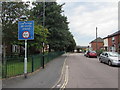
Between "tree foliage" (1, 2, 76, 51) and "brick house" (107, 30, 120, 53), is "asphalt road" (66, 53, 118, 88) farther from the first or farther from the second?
"brick house" (107, 30, 120, 53)

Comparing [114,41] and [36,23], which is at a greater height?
[36,23]

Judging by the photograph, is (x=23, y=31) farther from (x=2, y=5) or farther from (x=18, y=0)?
(x=18, y=0)

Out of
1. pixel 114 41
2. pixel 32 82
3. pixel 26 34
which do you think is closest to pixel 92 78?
pixel 32 82

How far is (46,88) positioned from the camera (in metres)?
5.82

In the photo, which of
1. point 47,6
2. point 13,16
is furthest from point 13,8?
point 47,6

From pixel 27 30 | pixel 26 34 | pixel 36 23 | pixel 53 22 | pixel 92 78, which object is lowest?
pixel 92 78

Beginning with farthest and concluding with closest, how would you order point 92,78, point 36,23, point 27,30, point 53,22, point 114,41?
1. point 114,41
2. point 53,22
3. point 36,23
4. point 27,30
5. point 92,78

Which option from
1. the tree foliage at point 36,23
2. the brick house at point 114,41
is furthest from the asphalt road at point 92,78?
the brick house at point 114,41

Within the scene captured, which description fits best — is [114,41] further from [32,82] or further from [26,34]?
[32,82]

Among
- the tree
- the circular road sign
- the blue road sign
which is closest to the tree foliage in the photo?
the tree

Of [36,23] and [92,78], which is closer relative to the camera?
[92,78]

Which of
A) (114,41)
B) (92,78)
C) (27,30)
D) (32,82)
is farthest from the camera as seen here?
(114,41)

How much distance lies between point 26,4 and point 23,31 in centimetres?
567

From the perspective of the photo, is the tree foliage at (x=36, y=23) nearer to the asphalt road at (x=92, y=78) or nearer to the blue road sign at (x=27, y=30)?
the blue road sign at (x=27, y=30)
